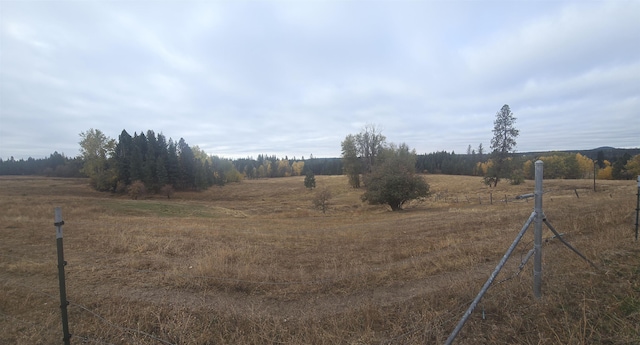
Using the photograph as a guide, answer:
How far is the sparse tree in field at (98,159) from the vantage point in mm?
56719

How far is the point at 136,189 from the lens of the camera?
52.2 m

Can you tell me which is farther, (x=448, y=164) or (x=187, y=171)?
(x=448, y=164)

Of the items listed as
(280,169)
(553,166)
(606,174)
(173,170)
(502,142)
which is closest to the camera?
(502,142)

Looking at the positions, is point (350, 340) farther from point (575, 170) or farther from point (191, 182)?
point (575, 170)

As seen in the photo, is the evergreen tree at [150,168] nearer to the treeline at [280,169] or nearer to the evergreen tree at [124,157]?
the evergreen tree at [124,157]

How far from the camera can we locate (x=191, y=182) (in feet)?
217

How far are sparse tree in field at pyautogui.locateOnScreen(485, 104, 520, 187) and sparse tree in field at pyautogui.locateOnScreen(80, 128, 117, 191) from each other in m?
74.2

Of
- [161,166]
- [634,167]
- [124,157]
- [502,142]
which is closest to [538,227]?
[502,142]

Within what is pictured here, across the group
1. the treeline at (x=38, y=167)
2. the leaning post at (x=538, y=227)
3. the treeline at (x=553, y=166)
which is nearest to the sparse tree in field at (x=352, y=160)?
the treeline at (x=553, y=166)

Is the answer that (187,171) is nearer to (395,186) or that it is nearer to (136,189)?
(136,189)

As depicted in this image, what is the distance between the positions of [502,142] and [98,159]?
80158mm

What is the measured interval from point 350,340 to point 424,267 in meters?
3.62

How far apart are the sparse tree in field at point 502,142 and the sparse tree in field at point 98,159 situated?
74.2 metres

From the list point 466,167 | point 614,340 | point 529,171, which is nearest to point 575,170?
point 529,171
